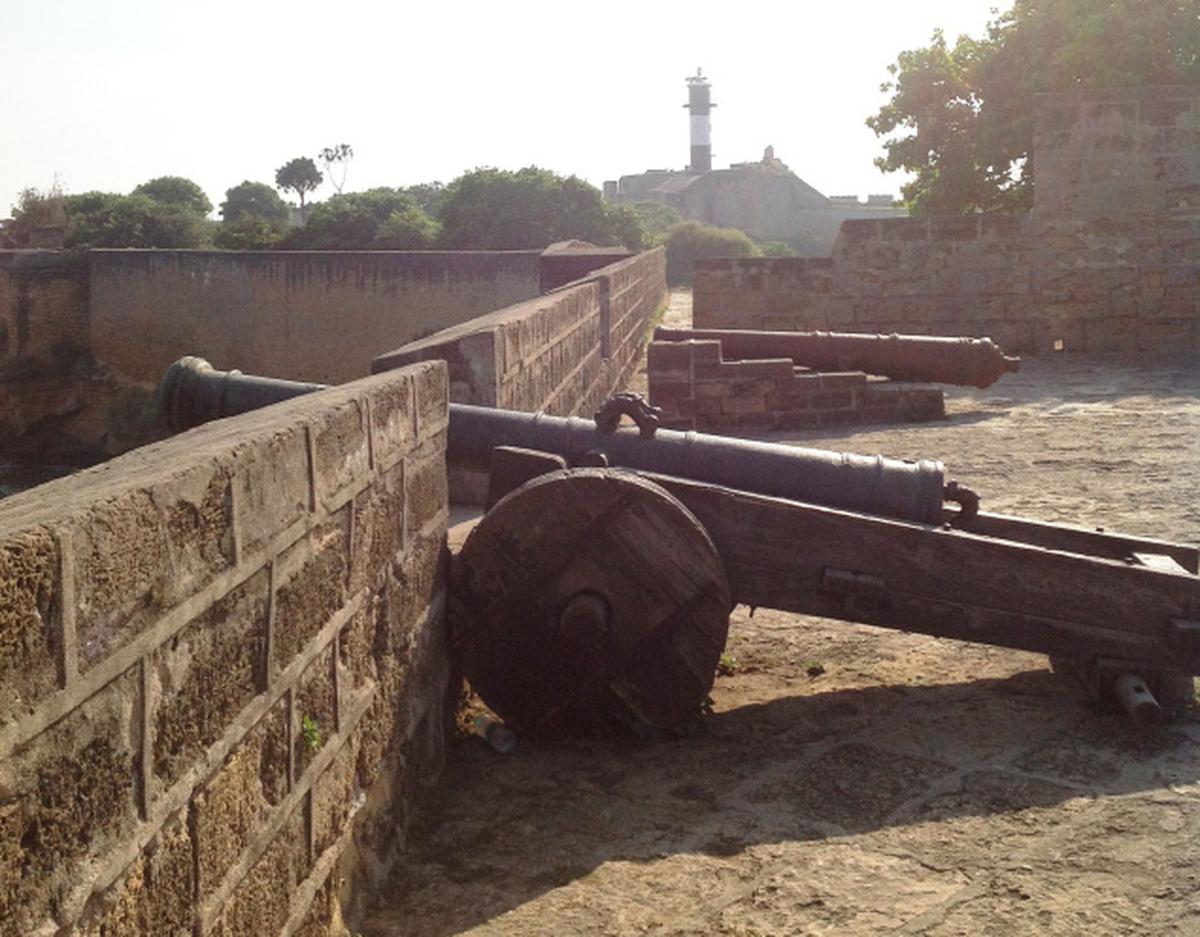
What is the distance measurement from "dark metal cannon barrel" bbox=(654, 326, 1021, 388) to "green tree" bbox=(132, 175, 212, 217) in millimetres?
52017

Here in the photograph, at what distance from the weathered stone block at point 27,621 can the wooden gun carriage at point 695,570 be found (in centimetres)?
229

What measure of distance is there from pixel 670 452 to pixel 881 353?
666 cm

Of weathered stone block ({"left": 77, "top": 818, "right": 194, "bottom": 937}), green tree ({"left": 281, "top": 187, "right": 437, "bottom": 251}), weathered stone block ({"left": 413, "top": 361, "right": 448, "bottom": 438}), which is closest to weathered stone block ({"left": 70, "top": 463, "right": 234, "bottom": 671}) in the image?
weathered stone block ({"left": 77, "top": 818, "right": 194, "bottom": 937})

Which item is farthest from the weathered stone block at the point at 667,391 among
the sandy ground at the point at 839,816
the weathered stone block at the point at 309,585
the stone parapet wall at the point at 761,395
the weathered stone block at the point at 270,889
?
the weathered stone block at the point at 270,889

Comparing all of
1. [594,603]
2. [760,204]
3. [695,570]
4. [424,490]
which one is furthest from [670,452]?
[760,204]

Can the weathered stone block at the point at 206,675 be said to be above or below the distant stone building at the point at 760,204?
below

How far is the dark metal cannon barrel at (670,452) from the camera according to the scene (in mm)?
4219

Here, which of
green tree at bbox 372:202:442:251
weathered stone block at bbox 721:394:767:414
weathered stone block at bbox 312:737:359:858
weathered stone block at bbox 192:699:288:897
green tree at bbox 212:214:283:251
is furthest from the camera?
green tree at bbox 212:214:283:251

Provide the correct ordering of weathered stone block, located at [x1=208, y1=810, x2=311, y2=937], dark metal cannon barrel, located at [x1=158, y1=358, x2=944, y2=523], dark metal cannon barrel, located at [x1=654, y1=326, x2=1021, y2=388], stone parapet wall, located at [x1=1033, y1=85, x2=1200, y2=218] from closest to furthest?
weathered stone block, located at [x1=208, y1=810, x2=311, y2=937], dark metal cannon barrel, located at [x1=158, y1=358, x2=944, y2=523], dark metal cannon barrel, located at [x1=654, y1=326, x2=1021, y2=388], stone parapet wall, located at [x1=1033, y1=85, x2=1200, y2=218]

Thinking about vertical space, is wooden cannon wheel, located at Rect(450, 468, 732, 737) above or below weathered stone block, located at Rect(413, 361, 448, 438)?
below

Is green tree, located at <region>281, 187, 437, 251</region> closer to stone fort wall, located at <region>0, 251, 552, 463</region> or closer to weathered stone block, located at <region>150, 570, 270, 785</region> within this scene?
stone fort wall, located at <region>0, 251, 552, 463</region>

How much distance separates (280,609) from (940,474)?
2346 millimetres

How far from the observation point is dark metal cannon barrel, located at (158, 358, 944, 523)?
4219 mm

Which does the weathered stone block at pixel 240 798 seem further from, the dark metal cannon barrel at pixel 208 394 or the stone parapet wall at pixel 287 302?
the stone parapet wall at pixel 287 302
